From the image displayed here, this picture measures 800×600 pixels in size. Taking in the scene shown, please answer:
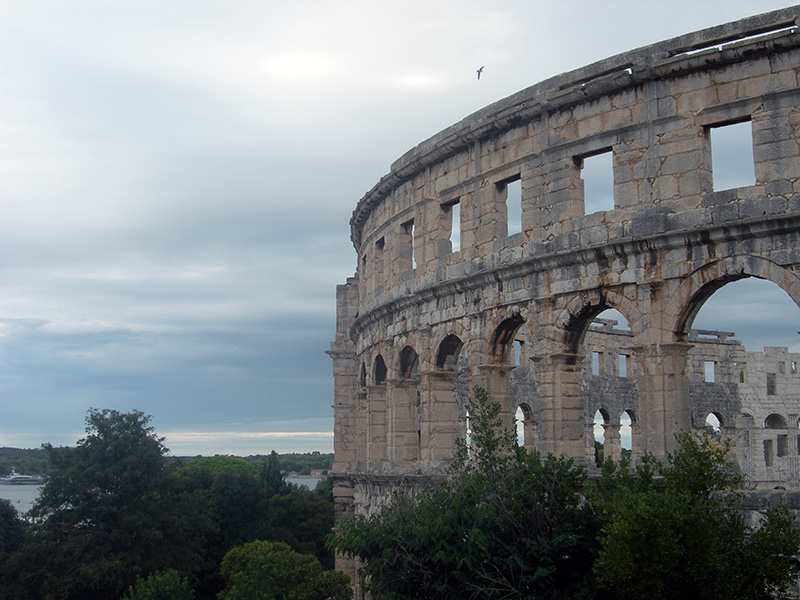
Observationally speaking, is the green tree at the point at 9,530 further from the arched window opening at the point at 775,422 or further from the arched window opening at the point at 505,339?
the arched window opening at the point at 775,422

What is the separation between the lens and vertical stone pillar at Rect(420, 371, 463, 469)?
59.8 ft

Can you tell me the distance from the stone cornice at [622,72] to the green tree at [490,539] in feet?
20.8

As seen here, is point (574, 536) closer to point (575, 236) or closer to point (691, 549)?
point (691, 549)

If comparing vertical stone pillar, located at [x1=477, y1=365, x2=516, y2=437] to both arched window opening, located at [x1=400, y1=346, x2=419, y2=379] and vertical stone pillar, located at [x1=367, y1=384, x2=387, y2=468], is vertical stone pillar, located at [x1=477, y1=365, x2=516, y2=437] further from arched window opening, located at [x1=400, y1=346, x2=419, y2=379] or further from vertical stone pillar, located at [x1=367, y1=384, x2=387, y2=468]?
vertical stone pillar, located at [x1=367, y1=384, x2=387, y2=468]

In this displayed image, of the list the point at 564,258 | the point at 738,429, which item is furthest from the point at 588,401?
the point at 564,258

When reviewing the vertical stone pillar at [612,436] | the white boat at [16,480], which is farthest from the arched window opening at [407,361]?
the white boat at [16,480]

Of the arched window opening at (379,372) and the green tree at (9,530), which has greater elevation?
the arched window opening at (379,372)

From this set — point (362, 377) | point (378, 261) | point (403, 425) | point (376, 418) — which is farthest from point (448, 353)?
point (362, 377)

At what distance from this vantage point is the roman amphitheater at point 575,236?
13.2 meters

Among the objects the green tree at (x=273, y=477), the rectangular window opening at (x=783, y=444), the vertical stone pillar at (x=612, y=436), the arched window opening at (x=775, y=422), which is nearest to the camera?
the vertical stone pillar at (x=612, y=436)

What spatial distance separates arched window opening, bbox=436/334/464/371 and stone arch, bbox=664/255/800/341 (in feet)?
18.3

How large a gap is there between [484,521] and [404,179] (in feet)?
33.1

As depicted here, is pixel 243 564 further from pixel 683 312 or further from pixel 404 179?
pixel 683 312

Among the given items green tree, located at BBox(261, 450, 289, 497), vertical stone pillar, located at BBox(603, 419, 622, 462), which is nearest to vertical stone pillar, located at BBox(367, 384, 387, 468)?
vertical stone pillar, located at BBox(603, 419, 622, 462)
